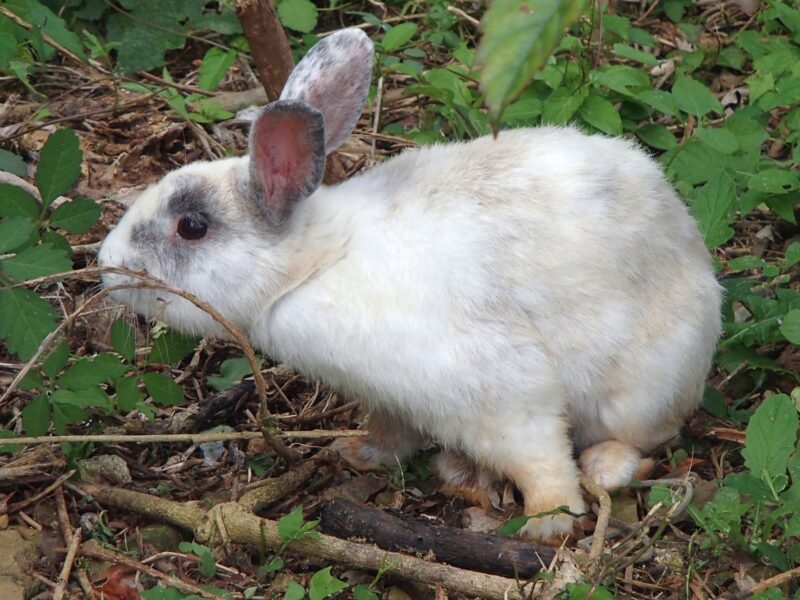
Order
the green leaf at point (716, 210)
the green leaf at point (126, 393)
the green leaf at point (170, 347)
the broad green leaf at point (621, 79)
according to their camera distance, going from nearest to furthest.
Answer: the green leaf at point (126, 393)
the green leaf at point (170, 347)
the green leaf at point (716, 210)
the broad green leaf at point (621, 79)

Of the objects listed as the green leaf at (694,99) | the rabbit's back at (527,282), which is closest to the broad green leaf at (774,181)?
the green leaf at (694,99)

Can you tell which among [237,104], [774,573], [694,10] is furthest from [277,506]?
[694,10]

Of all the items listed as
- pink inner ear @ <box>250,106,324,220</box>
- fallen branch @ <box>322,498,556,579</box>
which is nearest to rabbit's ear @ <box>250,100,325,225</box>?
pink inner ear @ <box>250,106,324,220</box>

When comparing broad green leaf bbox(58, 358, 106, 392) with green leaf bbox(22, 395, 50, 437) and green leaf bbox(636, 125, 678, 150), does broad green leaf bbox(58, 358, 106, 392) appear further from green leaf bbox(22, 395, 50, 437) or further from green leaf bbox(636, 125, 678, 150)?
green leaf bbox(636, 125, 678, 150)

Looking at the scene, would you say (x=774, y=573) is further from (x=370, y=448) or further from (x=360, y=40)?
(x=360, y=40)

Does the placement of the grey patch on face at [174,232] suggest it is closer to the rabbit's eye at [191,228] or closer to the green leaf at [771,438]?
the rabbit's eye at [191,228]

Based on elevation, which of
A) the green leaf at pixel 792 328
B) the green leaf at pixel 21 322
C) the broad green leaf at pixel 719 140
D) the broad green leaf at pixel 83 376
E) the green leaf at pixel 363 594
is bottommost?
the green leaf at pixel 363 594

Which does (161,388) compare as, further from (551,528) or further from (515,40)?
(515,40)

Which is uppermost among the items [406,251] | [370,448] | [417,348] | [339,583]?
[406,251]
